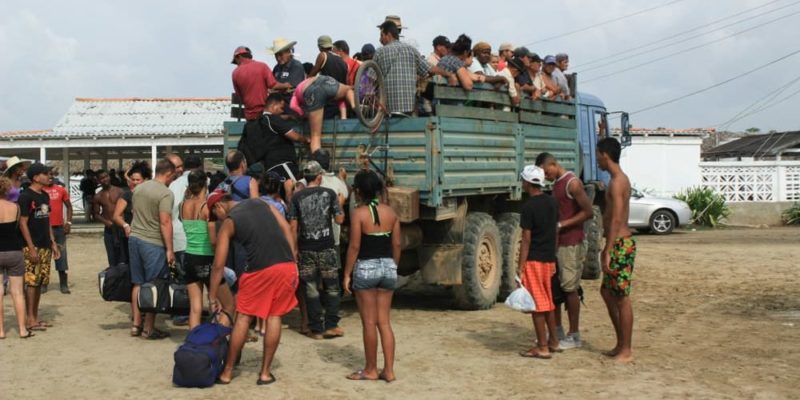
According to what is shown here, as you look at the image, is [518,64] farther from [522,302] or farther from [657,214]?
[657,214]

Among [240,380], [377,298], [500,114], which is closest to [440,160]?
[500,114]

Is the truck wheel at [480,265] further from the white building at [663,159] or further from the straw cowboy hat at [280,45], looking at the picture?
the white building at [663,159]

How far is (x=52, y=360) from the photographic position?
732 cm


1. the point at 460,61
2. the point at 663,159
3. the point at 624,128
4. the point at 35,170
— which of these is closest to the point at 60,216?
the point at 35,170

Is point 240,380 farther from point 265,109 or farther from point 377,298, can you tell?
point 265,109

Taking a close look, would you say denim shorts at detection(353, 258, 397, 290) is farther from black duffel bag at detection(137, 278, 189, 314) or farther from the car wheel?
the car wheel

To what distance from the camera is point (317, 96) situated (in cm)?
880

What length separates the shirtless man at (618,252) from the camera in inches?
271

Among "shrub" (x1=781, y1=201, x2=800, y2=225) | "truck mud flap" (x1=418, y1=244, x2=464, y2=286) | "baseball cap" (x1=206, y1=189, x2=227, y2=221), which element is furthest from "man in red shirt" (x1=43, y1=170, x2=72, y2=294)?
"shrub" (x1=781, y1=201, x2=800, y2=225)

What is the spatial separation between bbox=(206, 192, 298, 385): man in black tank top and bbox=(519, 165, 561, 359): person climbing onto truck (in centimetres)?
206

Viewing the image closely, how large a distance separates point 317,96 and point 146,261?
237cm

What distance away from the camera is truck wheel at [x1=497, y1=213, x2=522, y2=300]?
1048cm

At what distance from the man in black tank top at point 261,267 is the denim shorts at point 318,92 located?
2693mm

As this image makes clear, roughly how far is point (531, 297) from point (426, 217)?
2.13m
